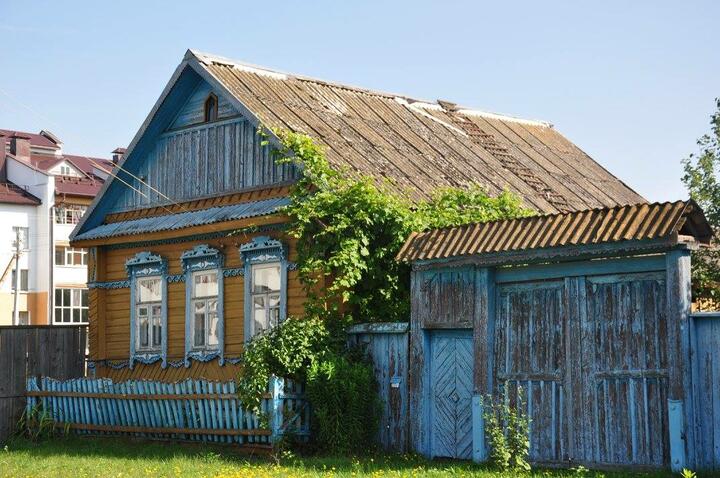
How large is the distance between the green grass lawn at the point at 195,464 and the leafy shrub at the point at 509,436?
0.98 ft

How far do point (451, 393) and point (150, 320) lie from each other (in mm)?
8897

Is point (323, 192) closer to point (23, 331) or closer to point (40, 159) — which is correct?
point (23, 331)

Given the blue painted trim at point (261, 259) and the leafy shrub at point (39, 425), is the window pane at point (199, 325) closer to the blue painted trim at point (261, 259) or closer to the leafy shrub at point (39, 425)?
the blue painted trim at point (261, 259)

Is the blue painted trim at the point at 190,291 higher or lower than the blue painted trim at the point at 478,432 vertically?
higher

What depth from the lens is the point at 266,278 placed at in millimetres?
19875

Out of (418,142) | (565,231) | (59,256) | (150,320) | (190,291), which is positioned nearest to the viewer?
(565,231)

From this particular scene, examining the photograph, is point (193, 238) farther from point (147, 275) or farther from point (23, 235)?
point (23, 235)

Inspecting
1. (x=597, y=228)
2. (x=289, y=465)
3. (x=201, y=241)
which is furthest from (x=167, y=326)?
(x=597, y=228)

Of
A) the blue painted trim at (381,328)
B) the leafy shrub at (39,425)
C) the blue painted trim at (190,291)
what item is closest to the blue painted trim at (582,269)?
the blue painted trim at (381,328)

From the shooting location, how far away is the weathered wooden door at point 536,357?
13.9m

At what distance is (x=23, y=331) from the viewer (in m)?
22.2

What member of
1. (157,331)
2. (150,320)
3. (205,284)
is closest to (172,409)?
(205,284)

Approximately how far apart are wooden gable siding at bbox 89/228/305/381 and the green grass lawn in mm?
2544

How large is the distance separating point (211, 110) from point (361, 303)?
633 cm
